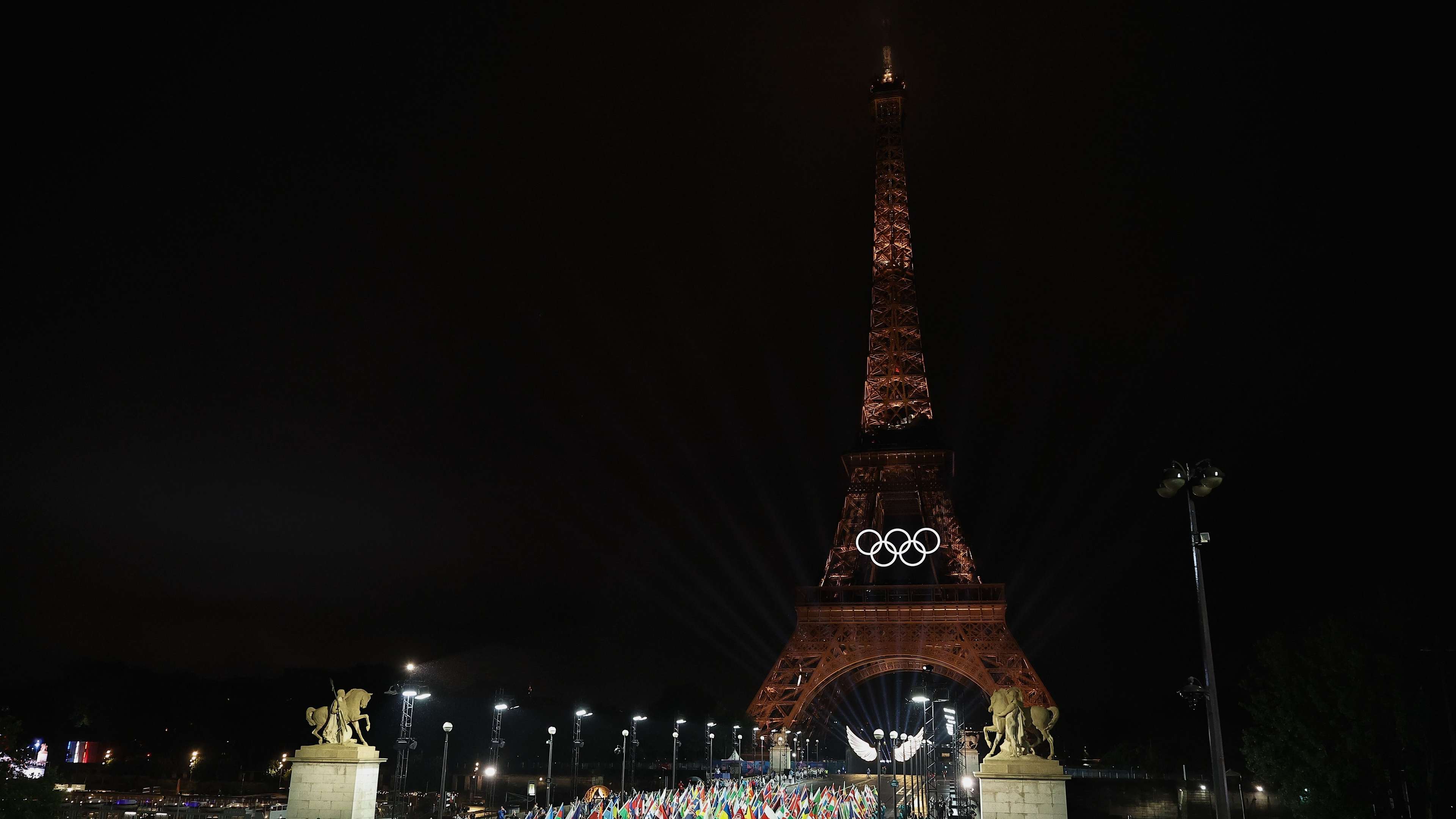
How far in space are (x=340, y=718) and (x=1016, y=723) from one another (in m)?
15.4

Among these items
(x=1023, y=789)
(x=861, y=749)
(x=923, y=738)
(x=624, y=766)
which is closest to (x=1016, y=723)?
(x=1023, y=789)

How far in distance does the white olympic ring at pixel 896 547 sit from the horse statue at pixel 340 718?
153ft

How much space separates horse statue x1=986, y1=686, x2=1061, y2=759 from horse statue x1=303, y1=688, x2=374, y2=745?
1435 centimetres

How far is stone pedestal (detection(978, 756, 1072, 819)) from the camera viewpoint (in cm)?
2145

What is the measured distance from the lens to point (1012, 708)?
22.8 m

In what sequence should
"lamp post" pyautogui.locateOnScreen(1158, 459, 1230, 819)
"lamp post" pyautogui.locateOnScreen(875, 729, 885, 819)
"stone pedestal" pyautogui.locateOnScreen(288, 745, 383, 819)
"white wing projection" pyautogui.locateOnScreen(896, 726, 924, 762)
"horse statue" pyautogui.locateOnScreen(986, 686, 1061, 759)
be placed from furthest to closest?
"white wing projection" pyautogui.locateOnScreen(896, 726, 924, 762), "lamp post" pyautogui.locateOnScreen(875, 729, 885, 819), "horse statue" pyautogui.locateOnScreen(986, 686, 1061, 759), "stone pedestal" pyautogui.locateOnScreen(288, 745, 383, 819), "lamp post" pyautogui.locateOnScreen(1158, 459, 1230, 819)

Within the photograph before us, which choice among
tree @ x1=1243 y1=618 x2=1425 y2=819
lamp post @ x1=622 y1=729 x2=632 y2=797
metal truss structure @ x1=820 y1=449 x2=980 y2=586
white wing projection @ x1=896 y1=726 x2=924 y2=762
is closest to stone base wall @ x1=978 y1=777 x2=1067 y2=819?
tree @ x1=1243 y1=618 x2=1425 y2=819

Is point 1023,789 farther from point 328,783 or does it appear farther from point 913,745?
point 913,745

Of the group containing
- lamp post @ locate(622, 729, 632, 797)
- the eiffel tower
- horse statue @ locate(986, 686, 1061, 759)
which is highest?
the eiffel tower

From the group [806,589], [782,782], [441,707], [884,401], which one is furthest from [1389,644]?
[441,707]

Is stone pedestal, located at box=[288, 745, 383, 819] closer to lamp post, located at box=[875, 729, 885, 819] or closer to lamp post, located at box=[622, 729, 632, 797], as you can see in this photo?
lamp post, located at box=[875, 729, 885, 819]

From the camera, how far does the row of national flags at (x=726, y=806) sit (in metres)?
22.4

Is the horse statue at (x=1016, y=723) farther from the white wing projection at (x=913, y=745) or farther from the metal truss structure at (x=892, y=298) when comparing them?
the metal truss structure at (x=892, y=298)

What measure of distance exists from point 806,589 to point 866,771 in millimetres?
24773
